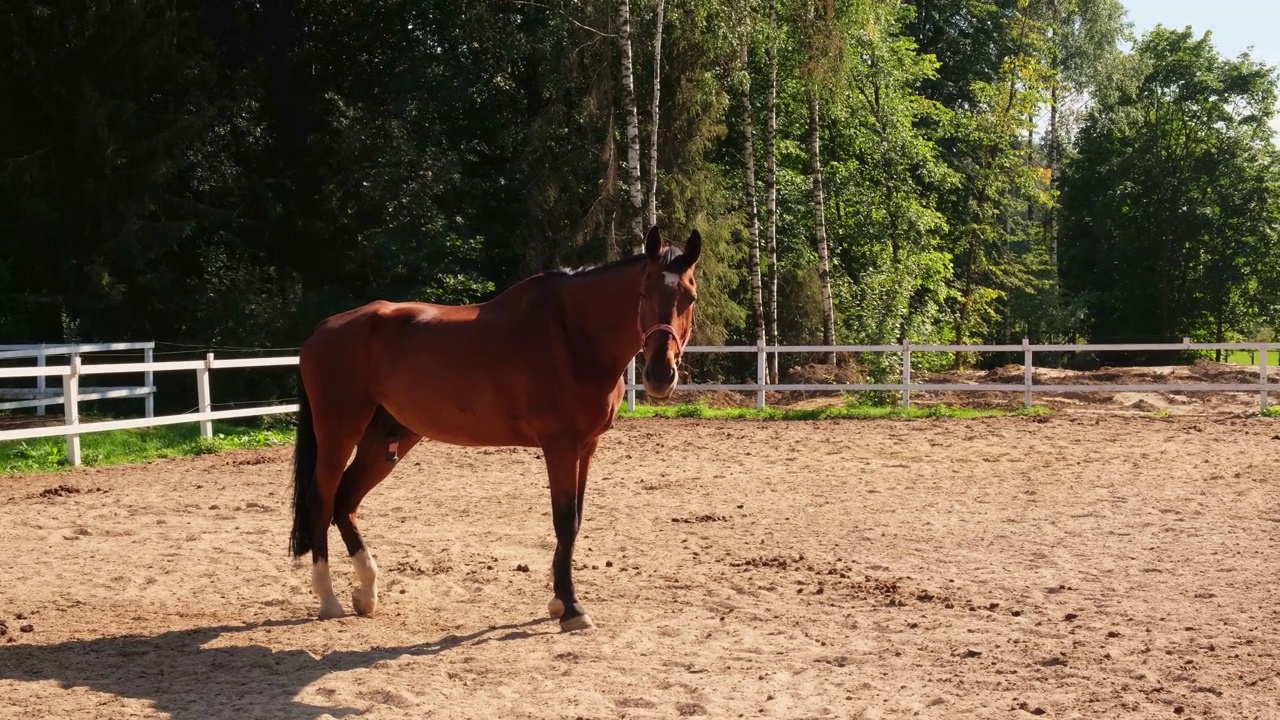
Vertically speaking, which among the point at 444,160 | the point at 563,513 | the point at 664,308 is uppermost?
the point at 444,160

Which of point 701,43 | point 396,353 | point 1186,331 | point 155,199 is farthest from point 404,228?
point 1186,331

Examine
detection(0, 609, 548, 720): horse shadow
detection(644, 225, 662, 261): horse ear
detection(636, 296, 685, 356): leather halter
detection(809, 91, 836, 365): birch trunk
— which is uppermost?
detection(809, 91, 836, 365): birch trunk

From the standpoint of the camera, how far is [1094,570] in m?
6.78

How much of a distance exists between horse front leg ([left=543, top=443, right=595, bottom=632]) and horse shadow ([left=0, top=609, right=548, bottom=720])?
0.29 m

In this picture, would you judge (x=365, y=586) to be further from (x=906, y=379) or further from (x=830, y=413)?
(x=906, y=379)

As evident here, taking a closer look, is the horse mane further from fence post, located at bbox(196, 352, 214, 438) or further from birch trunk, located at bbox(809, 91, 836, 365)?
birch trunk, located at bbox(809, 91, 836, 365)

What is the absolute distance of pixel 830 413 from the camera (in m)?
16.8

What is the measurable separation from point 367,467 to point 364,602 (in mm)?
835

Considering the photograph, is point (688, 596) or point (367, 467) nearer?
point (688, 596)

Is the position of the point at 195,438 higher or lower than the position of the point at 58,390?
lower

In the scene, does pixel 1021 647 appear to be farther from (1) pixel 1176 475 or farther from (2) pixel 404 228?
(2) pixel 404 228

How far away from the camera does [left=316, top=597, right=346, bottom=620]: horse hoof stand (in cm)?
599

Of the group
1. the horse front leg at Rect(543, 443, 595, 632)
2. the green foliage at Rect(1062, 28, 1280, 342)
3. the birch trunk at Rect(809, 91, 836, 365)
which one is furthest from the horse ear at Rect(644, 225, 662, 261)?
the green foliage at Rect(1062, 28, 1280, 342)

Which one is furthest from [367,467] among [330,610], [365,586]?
[330,610]
